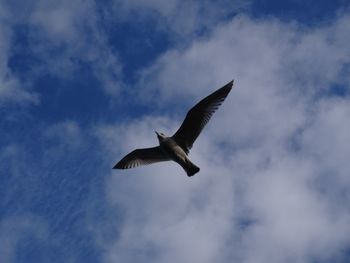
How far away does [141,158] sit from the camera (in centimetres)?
2830

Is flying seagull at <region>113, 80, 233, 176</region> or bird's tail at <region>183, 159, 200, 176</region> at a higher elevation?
flying seagull at <region>113, 80, 233, 176</region>

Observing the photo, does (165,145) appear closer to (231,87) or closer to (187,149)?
(187,149)

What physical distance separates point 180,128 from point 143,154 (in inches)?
94.2

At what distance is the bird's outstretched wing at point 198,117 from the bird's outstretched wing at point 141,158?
1.28 m

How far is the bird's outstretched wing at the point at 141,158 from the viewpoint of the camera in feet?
91.1

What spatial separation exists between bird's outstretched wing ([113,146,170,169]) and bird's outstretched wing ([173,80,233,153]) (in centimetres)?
128

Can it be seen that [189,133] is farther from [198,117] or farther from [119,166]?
[119,166]

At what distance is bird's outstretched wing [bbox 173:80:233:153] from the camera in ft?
86.1

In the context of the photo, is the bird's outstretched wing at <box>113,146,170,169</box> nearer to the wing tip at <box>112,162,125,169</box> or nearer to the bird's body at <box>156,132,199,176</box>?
the wing tip at <box>112,162,125,169</box>

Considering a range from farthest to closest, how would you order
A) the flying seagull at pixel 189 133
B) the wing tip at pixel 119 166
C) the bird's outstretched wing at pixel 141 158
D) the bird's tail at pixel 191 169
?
the wing tip at pixel 119 166, the bird's outstretched wing at pixel 141 158, the flying seagull at pixel 189 133, the bird's tail at pixel 191 169

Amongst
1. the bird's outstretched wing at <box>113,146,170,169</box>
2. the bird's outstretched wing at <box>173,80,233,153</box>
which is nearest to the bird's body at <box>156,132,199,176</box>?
the bird's outstretched wing at <box>173,80,233,153</box>

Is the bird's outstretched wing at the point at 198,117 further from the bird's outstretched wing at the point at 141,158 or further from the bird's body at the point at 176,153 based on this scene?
the bird's outstretched wing at the point at 141,158

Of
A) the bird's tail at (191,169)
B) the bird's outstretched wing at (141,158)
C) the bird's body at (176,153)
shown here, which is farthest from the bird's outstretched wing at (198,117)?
the bird's outstretched wing at (141,158)

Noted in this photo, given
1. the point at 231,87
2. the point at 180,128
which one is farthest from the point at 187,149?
the point at 231,87
